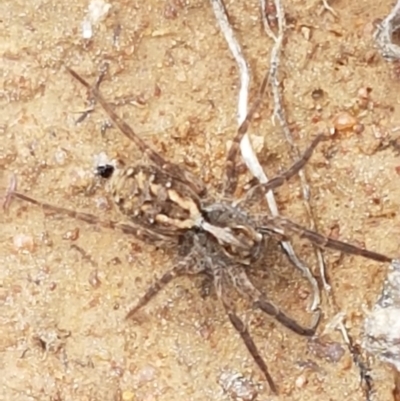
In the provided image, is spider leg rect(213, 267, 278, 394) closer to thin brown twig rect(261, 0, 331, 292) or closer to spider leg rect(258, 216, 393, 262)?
spider leg rect(258, 216, 393, 262)

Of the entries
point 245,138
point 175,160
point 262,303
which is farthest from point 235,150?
point 262,303

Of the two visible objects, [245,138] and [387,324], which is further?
[245,138]

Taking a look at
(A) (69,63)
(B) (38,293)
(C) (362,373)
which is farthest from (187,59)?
(C) (362,373)

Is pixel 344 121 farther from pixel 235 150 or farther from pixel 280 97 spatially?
pixel 235 150

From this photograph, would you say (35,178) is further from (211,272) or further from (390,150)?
(390,150)

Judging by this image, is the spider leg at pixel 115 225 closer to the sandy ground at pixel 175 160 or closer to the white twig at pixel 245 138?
the sandy ground at pixel 175 160

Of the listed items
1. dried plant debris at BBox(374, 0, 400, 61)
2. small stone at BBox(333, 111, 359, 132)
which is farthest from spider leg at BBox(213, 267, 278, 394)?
dried plant debris at BBox(374, 0, 400, 61)
